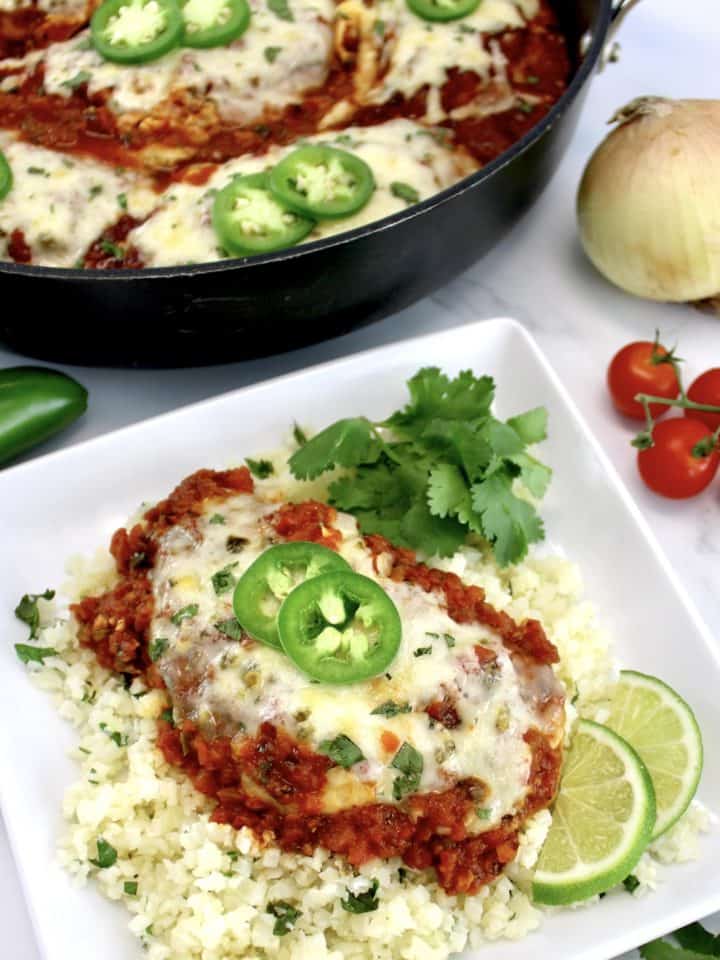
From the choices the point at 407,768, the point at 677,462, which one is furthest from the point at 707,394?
the point at 407,768

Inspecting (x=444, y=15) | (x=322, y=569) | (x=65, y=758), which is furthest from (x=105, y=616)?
(x=444, y=15)

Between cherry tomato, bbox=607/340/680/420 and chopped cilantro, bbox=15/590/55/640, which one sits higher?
cherry tomato, bbox=607/340/680/420

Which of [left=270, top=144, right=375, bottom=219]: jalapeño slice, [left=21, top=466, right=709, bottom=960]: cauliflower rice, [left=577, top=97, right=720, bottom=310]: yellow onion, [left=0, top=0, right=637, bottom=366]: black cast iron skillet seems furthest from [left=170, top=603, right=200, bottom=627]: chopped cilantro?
[left=577, top=97, right=720, bottom=310]: yellow onion

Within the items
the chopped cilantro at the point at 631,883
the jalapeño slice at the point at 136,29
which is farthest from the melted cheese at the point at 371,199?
the chopped cilantro at the point at 631,883

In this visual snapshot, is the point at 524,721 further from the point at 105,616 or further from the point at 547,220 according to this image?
the point at 547,220

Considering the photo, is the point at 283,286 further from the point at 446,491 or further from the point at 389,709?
the point at 389,709

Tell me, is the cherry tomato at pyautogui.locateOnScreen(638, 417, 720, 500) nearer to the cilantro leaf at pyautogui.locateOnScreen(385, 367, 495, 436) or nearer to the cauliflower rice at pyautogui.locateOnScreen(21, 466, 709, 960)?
the cilantro leaf at pyautogui.locateOnScreen(385, 367, 495, 436)
